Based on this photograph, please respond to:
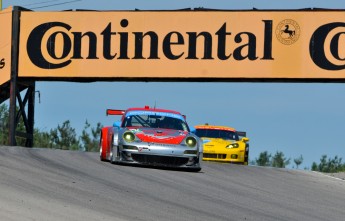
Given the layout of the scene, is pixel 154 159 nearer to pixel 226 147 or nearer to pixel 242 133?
pixel 226 147

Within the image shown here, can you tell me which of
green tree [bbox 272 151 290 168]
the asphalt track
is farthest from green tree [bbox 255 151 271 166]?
the asphalt track

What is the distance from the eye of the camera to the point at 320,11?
111 feet

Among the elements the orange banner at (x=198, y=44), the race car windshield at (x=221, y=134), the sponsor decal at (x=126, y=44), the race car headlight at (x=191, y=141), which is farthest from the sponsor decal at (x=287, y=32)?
the race car headlight at (x=191, y=141)

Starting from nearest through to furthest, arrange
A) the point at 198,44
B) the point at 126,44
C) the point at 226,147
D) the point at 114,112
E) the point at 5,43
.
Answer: the point at 114,112
the point at 226,147
the point at 198,44
the point at 126,44
the point at 5,43

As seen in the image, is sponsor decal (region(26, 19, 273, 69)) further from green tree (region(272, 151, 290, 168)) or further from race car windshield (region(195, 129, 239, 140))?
green tree (region(272, 151, 290, 168))

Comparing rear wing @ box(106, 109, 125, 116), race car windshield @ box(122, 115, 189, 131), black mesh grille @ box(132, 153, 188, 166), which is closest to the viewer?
black mesh grille @ box(132, 153, 188, 166)

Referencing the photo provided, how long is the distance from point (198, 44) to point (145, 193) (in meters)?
18.4

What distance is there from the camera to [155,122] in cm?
2155

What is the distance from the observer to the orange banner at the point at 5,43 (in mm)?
35844

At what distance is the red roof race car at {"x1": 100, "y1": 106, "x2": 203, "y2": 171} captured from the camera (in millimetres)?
20344

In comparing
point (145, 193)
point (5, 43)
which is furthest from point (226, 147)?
point (145, 193)

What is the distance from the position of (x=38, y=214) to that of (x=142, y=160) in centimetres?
851

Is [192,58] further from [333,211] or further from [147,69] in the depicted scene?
[333,211]

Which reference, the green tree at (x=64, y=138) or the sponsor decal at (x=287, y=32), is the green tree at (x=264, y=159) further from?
the sponsor decal at (x=287, y=32)
